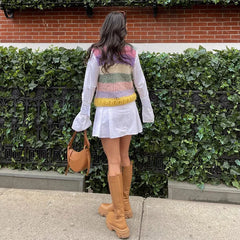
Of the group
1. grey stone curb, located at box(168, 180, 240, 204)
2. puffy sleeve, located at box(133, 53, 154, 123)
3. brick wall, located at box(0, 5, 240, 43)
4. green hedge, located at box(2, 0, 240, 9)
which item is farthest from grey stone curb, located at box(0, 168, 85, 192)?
green hedge, located at box(2, 0, 240, 9)

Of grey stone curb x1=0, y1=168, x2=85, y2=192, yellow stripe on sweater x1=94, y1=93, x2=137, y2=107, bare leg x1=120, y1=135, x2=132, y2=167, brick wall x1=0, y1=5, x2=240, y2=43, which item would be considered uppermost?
brick wall x1=0, y1=5, x2=240, y2=43

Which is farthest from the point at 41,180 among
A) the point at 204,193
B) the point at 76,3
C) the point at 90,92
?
the point at 76,3

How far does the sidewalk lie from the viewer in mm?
2723

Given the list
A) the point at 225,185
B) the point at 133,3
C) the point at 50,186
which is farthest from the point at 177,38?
the point at 50,186

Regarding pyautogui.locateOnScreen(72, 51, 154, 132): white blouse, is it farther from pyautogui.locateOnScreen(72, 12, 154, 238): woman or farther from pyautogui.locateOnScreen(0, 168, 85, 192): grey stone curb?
pyautogui.locateOnScreen(0, 168, 85, 192): grey stone curb

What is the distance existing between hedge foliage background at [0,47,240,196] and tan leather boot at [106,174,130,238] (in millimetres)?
1073

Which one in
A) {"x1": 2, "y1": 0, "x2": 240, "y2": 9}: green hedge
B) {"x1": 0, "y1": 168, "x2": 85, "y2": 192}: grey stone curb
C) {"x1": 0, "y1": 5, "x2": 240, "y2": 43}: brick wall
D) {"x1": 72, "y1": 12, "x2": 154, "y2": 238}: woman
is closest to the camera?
{"x1": 72, "y1": 12, "x2": 154, "y2": 238}: woman

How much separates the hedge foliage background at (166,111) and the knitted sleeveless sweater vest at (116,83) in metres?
0.94

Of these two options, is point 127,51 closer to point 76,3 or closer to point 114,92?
point 114,92

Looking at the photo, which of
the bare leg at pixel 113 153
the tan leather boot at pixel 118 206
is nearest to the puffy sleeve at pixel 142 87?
the bare leg at pixel 113 153

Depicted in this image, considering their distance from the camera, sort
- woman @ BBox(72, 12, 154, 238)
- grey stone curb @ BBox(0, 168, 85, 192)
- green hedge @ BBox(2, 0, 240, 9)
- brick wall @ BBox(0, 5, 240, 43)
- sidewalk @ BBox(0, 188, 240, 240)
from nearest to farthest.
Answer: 1. woman @ BBox(72, 12, 154, 238)
2. sidewalk @ BBox(0, 188, 240, 240)
3. grey stone curb @ BBox(0, 168, 85, 192)
4. green hedge @ BBox(2, 0, 240, 9)
5. brick wall @ BBox(0, 5, 240, 43)

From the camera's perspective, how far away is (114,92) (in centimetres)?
254

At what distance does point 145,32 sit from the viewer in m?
4.77

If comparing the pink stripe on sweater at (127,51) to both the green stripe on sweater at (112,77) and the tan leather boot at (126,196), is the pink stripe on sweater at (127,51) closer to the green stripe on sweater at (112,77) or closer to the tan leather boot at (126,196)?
the green stripe on sweater at (112,77)
